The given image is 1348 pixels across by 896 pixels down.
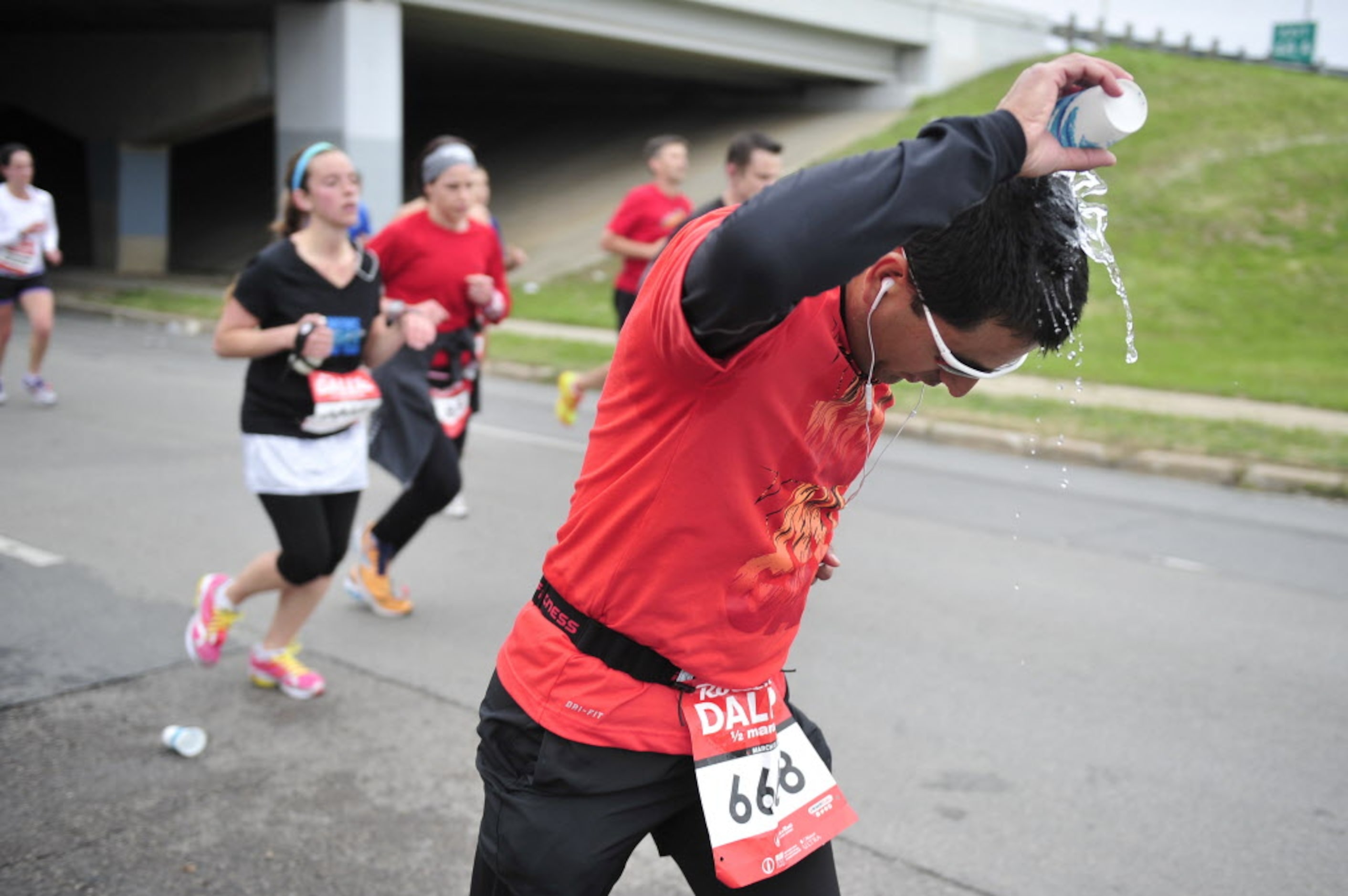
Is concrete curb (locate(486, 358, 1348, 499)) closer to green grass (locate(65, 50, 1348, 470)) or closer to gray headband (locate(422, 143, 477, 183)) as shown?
green grass (locate(65, 50, 1348, 470))

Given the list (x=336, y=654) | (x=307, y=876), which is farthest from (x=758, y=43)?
(x=307, y=876)

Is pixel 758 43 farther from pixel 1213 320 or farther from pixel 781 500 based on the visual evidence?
pixel 781 500

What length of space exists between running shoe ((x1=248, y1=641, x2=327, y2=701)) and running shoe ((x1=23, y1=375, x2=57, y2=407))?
6.89 metres

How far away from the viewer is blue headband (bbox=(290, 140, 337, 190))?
467 cm

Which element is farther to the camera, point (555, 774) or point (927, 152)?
point (555, 774)

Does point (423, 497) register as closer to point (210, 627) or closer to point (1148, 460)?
point (210, 627)

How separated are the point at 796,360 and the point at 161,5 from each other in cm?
2331

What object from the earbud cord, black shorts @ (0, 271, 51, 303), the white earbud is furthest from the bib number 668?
black shorts @ (0, 271, 51, 303)

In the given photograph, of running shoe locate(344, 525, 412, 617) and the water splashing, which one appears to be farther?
running shoe locate(344, 525, 412, 617)

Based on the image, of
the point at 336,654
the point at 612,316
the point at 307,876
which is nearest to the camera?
the point at 307,876

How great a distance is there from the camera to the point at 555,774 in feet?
6.57

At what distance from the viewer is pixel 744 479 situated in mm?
1875

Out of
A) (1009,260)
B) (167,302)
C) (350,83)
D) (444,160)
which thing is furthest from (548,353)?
(1009,260)

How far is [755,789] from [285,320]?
301 centimetres
